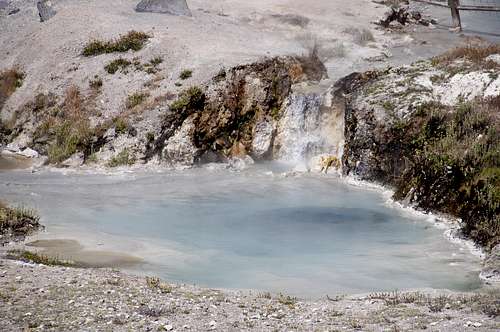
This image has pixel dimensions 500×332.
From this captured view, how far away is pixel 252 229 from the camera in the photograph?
2303 centimetres

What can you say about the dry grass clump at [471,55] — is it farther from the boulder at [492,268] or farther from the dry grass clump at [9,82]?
the dry grass clump at [9,82]

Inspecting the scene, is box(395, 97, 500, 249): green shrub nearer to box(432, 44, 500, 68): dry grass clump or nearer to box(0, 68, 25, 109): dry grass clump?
box(432, 44, 500, 68): dry grass clump

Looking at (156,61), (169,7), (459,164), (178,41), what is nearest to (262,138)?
(156,61)

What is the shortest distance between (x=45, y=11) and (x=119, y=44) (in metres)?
7.09

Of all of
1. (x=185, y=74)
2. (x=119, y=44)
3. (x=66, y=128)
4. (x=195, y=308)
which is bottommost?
(x=195, y=308)

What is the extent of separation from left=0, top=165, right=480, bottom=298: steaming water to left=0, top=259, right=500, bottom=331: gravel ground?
175cm

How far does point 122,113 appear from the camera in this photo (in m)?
32.8

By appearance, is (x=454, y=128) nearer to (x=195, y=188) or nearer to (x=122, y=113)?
(x=195, y=188)

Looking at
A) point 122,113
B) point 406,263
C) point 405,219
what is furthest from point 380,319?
point 122,113

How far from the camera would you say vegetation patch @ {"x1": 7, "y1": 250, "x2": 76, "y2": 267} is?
60.6 ft

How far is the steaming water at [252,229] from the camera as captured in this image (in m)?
18.9

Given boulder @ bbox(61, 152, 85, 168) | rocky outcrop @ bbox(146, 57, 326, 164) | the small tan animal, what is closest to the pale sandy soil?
rocky outcrop @ bbox(146, 57, 326, 164)

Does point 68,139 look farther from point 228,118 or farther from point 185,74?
point 228,118

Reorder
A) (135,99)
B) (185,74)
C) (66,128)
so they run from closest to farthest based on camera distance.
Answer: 1. (66,128)
2. (135,99)
3. (185,74)
